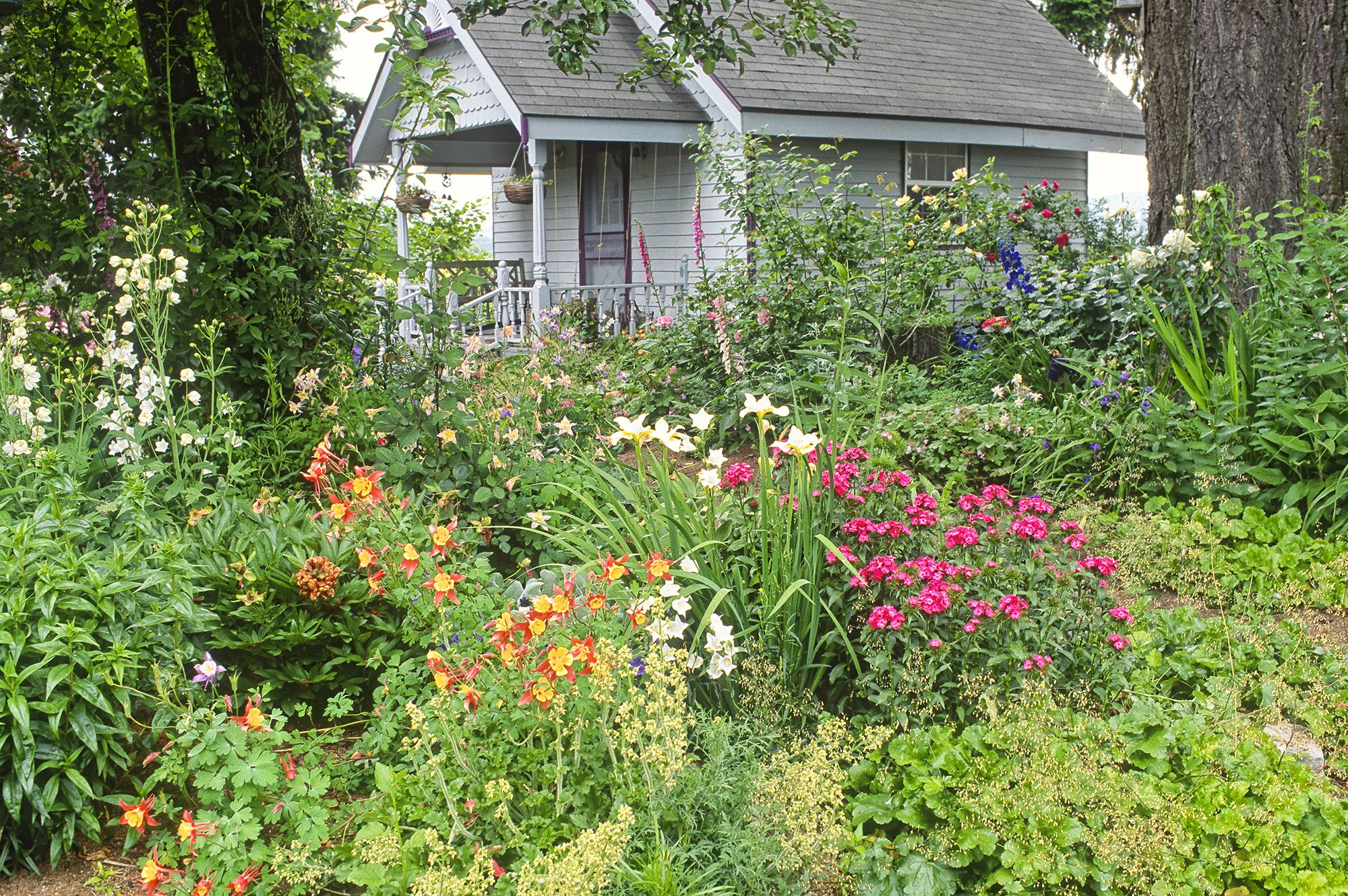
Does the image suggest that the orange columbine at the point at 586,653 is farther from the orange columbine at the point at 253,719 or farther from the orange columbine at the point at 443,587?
the orange columbine at the point at 253,719

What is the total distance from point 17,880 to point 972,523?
2.48 meters

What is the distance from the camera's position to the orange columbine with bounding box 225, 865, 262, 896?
6.72 ft

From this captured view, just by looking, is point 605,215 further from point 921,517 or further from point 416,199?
point 921,517

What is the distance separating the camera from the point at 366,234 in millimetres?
4418

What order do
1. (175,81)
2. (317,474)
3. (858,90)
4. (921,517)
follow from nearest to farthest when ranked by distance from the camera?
1. (921,517)
2. (317,474)
3. (175,81)
4. (858,90)

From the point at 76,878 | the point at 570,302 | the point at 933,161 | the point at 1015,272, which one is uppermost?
the point at 933,161

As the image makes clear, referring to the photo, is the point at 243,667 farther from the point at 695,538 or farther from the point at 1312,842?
the point at 1312,842

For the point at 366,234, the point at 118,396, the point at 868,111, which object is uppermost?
the point at 868,111

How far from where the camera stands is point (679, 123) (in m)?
10.9

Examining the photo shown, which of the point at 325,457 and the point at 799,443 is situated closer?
the point at 799,443

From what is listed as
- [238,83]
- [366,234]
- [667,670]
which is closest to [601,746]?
[667,670]

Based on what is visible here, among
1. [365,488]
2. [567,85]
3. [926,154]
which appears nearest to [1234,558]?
[365,488]

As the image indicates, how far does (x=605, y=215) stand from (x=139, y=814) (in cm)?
1124

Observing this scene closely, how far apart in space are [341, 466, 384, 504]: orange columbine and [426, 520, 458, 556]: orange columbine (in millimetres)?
172
